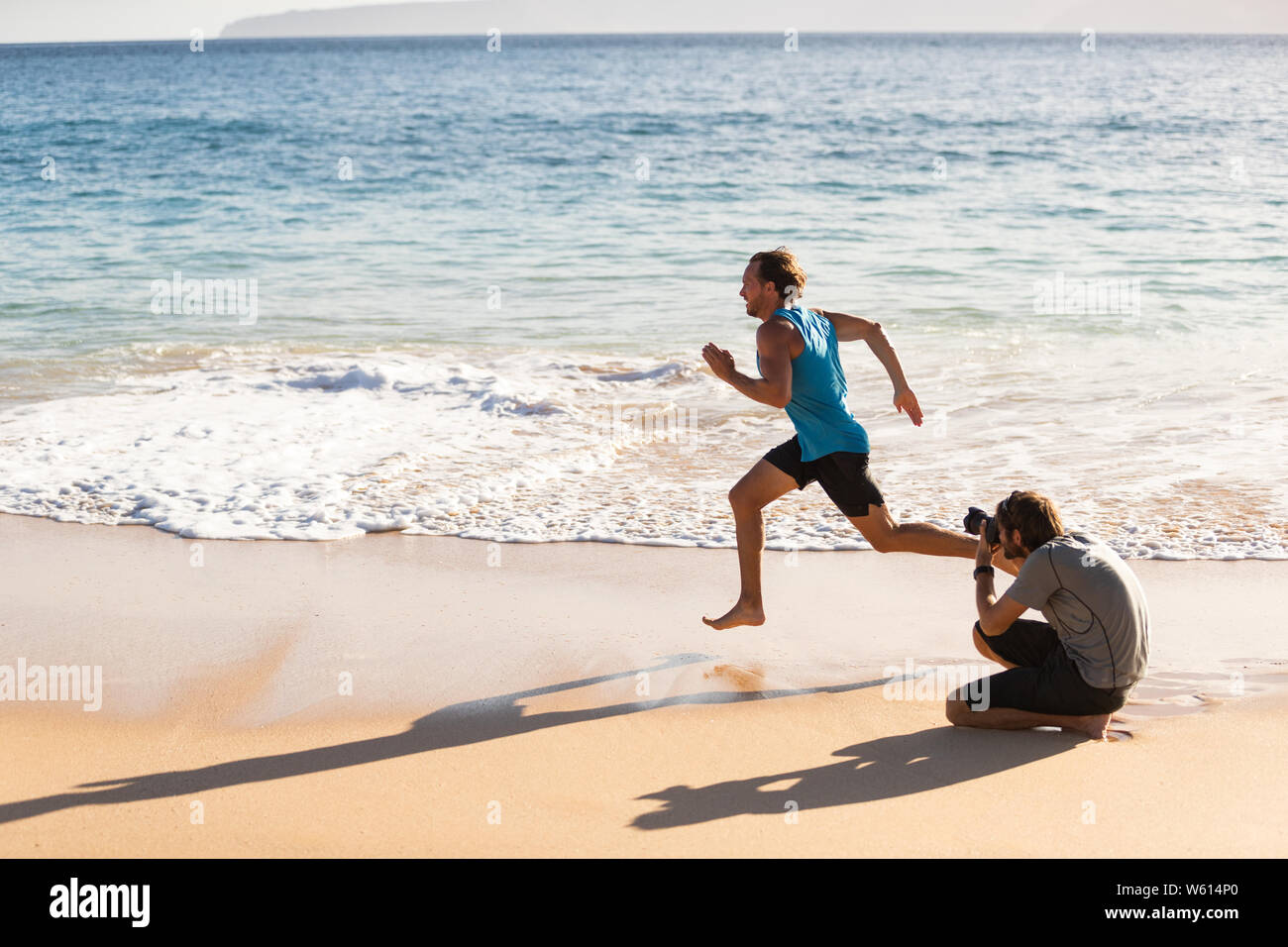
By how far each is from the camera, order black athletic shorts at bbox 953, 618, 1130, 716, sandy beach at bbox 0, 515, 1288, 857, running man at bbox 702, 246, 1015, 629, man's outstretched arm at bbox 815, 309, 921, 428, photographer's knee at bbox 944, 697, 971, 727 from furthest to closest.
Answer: man's outstretched arm at bbox 815, 309, 921, 428, running man at bbox 702, 246, 1015, 629, photographer's knee at bbox 944, 697, 971, 727, black athletic shorts at bbox 953, 618, 1130, 716, sandy beach at bbox 0, 515, 1288, 857

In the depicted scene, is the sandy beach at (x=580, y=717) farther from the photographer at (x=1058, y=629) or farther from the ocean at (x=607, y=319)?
the ocean at (x=607, y=319)

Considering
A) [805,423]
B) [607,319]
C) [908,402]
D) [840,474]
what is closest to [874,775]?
[840,474]

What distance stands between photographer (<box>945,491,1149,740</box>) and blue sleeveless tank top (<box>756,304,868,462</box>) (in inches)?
28.1

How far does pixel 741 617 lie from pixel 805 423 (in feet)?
2.74

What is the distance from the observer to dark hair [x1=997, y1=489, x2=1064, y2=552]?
3.85 metres

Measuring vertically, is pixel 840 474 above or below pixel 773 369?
below

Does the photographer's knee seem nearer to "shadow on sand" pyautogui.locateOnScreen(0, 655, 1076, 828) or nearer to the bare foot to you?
"shadow on sand" pyautogui.locateOnScreen(0, 655, 1076, 828)

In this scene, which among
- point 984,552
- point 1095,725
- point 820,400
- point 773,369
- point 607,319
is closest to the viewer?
point 1095,725

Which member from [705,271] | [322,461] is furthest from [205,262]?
[322,461]

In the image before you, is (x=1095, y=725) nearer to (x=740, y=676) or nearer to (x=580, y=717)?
→ (x=740, y=676)

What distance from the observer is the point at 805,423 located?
4445mm

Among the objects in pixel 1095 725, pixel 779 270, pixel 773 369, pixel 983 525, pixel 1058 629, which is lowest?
pixel 1095 725

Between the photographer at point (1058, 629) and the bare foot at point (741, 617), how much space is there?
0.89m

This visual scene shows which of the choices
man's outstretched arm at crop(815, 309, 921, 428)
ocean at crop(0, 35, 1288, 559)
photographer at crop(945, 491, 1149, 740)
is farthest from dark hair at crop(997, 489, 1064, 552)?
ocean at crop(0, 35, 1288, 559)
